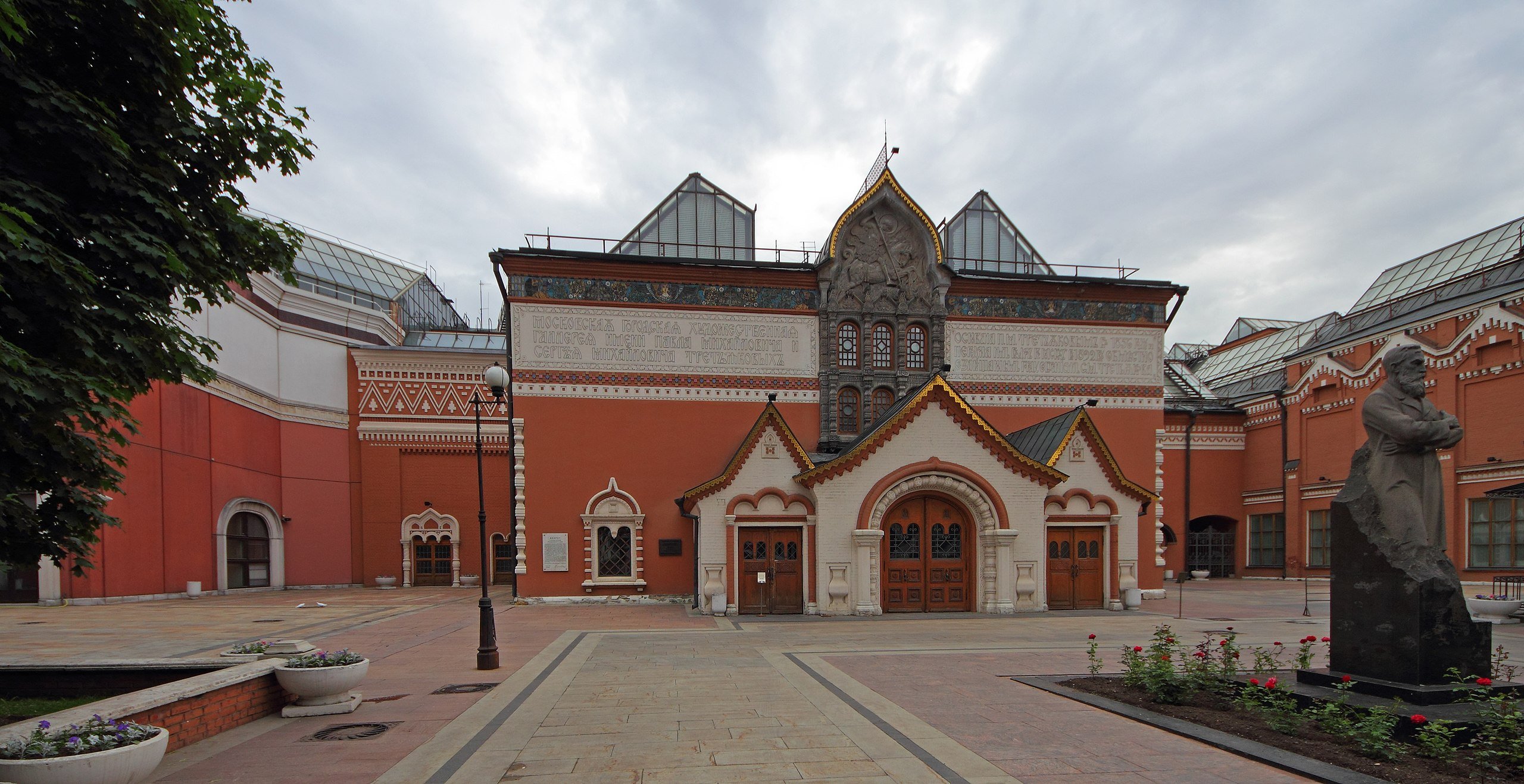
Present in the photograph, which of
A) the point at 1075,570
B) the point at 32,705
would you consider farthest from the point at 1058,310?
the point at 32,705

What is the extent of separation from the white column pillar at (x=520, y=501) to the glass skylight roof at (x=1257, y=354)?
35.1 m

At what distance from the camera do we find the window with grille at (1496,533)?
2328cm

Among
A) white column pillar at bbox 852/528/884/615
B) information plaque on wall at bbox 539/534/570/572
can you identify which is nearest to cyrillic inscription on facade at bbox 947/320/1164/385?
white column pillar at bbox 852/528/884/615

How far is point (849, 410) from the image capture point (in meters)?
24.3

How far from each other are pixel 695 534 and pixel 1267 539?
27.0 meters

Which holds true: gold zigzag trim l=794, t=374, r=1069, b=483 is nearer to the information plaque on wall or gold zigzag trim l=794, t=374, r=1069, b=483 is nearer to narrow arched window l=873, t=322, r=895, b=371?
narrow arched window l=873, t=322, r=895, b=371

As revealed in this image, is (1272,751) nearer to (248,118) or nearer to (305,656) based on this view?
(305,656)

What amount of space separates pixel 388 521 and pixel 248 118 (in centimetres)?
2785

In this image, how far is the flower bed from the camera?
626cm

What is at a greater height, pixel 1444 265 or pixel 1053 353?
pixel 1444 265

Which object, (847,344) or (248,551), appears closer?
(847,344)

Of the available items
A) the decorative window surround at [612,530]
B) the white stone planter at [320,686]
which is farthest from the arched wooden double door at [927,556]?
the white stone planter at [320,686]

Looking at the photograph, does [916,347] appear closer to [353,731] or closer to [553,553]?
[553,553]

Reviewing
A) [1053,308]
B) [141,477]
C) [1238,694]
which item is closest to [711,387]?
[1053,308]
